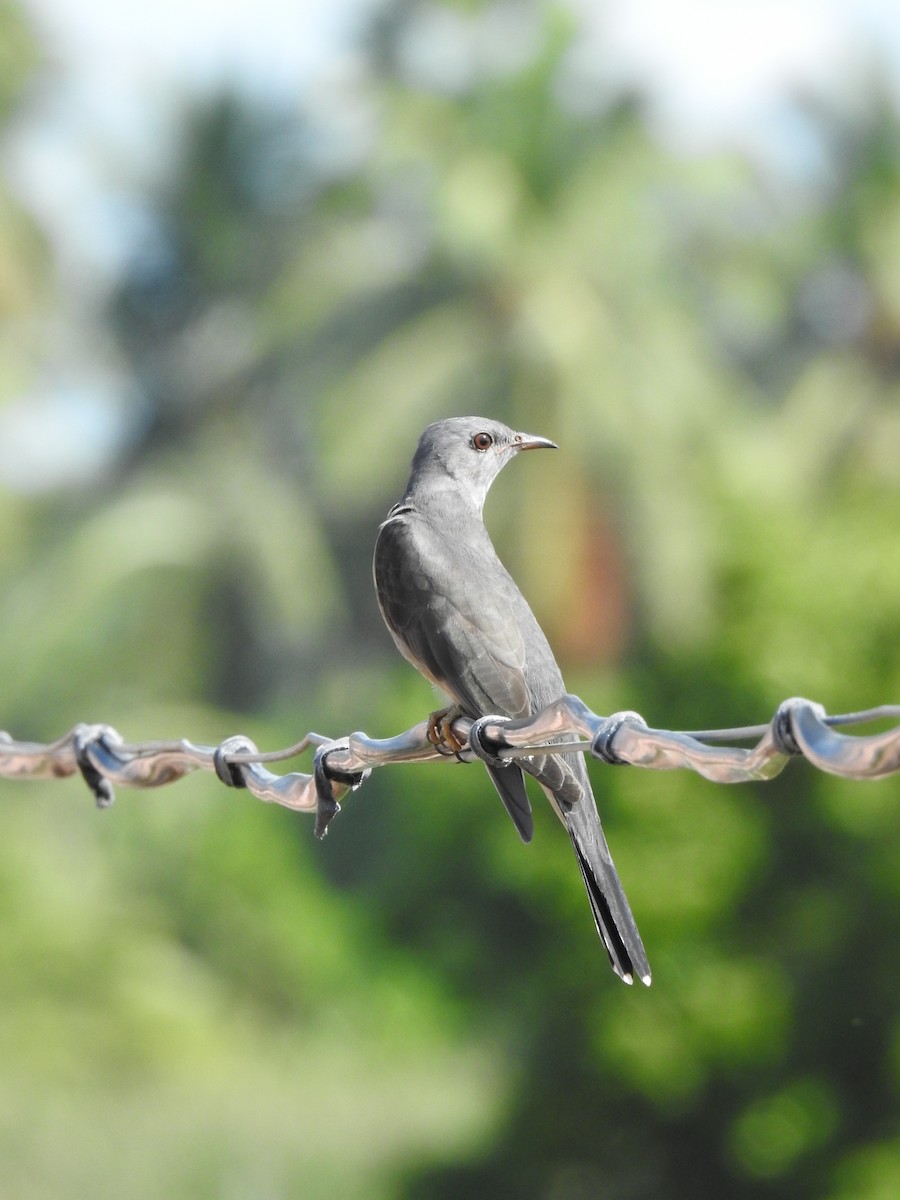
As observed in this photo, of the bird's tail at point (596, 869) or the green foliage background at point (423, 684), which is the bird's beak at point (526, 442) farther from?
the green foliage background at point (423, 684)

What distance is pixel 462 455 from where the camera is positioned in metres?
5.09

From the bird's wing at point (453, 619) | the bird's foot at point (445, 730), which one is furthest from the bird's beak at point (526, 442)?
the bird's foot at point (445, 730)

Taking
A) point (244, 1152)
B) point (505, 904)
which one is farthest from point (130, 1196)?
point (505, 904)

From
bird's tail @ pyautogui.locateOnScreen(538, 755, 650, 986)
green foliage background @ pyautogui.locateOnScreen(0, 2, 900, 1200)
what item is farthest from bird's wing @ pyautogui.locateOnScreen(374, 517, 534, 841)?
green foliage background @ pyautogui.locateOnScreen(0, 2, 900, 1200)

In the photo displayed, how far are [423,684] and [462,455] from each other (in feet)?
36.0

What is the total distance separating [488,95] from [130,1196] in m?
16.7

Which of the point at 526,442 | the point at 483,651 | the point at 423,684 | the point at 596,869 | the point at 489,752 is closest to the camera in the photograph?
the point at 489,752

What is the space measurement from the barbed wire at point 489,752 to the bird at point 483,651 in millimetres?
154

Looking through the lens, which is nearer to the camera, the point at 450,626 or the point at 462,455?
the point at 450,626

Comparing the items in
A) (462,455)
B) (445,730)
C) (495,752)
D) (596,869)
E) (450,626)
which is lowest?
(495,752)

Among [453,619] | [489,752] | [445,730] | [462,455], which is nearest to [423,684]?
[462,455]

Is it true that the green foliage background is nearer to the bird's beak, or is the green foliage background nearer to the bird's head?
the bird's beak

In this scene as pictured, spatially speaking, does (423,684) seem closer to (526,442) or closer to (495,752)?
(526,442)

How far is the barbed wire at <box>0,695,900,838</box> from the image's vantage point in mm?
2172
